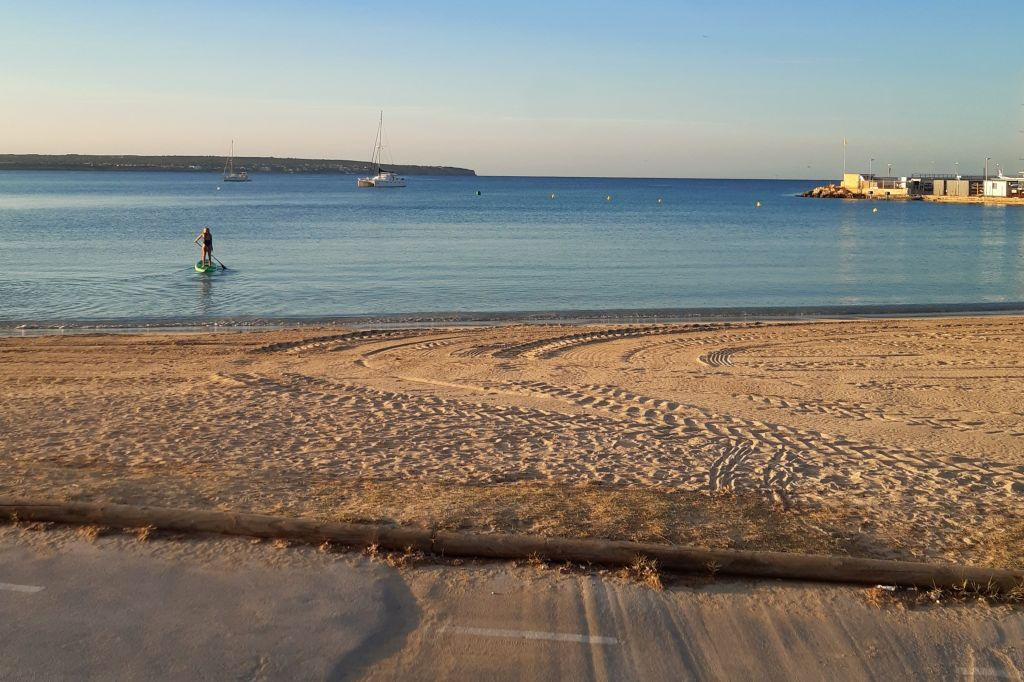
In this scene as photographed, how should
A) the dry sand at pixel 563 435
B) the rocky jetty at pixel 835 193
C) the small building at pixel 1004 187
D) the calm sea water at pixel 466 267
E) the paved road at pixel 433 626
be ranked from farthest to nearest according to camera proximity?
the rocky jetty at pixel 835 193 → the small building at pixel 1004 187 → the calm sea water at pixel 466 267 → the dry sand at pixel 563 435 → the paved road at pixel 433 626


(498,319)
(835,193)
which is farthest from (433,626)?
(835,193)

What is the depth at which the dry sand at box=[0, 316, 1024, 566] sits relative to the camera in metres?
6.41

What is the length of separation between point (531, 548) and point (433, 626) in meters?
0.93

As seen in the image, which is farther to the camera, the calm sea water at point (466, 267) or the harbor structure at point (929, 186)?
the harbor structure at point (929, 186)

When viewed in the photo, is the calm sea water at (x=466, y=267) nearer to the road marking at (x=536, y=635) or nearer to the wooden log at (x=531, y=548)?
the wooden log at (x=531, y=548)

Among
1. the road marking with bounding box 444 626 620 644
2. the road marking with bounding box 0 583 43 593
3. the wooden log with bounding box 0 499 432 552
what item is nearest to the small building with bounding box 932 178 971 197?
the wooden log with bounding box 0 499 432 552

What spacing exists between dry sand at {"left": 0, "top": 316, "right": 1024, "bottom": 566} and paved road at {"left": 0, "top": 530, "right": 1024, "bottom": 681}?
826 mm

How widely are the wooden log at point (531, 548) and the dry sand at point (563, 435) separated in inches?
16.2

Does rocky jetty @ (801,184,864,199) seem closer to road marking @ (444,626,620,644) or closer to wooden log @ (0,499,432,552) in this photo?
wooden log @ (0,499,432,552)

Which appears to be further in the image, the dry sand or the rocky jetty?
the rocky jetty

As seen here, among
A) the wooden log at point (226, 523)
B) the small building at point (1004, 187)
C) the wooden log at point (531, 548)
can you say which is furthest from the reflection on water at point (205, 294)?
the small building at point (1004, 187)

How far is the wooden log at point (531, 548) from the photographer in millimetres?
5164

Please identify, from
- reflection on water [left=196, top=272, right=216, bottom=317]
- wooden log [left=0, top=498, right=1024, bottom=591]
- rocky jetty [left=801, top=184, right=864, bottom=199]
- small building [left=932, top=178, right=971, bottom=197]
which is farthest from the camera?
rocky jetty [left=801, top=184, right=864, bottom=199]

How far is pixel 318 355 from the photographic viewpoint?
15078 millimetres
